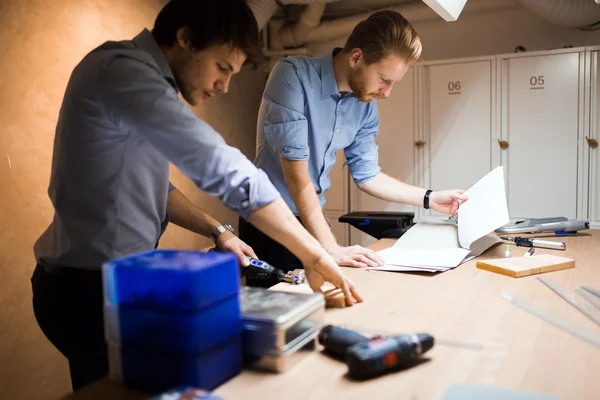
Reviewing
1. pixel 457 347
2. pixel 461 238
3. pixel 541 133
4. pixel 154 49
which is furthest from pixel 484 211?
pixel 541 133

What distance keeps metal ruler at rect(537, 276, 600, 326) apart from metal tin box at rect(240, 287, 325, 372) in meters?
0.62

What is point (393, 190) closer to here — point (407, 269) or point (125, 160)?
point (407, 269)

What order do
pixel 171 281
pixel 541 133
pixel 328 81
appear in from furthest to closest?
pixel 541 133 → pixel 328 81 → pixel 171 281

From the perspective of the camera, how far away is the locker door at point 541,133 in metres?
3.43

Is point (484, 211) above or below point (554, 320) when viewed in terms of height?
above

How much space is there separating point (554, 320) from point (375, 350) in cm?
49

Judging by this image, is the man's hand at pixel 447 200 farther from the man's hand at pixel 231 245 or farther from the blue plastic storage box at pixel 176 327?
the blue plastic storage box at pixel 176 327

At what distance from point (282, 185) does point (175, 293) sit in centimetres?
126

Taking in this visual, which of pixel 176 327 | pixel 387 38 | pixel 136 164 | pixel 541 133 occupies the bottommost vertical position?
pixel 176 327

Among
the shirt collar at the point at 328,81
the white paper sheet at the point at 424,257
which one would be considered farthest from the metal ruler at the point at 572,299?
the shirt collar at the point at 328,81

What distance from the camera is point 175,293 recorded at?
0.74m

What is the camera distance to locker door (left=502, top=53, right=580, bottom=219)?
343 centimetres

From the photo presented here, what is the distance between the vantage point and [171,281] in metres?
→ 0.74

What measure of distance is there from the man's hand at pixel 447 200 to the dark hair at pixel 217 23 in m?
1.23
